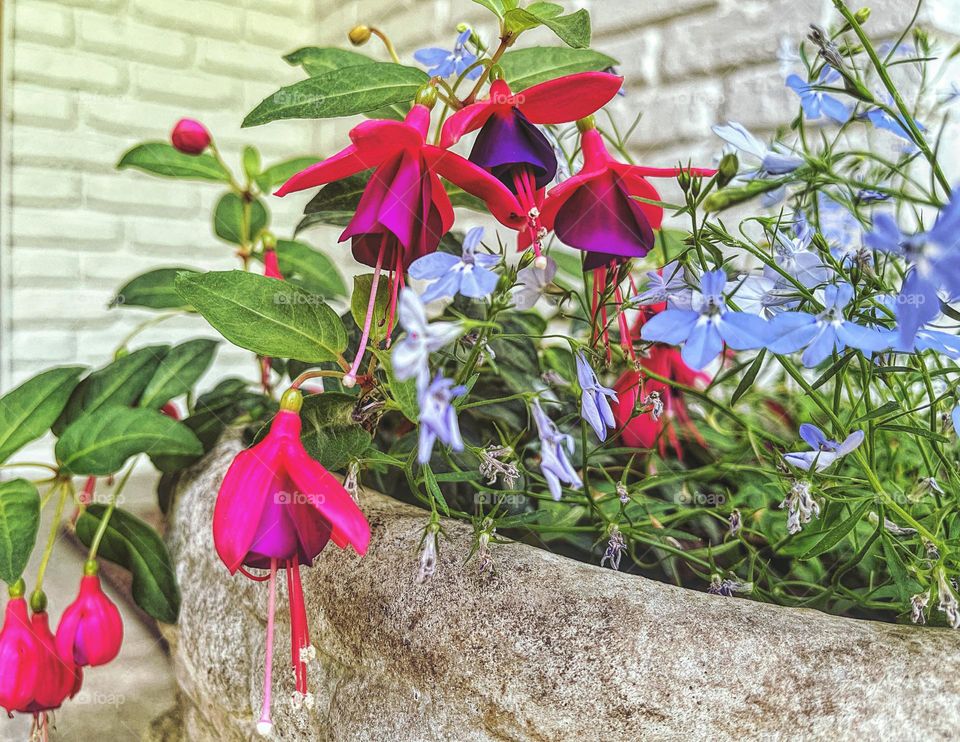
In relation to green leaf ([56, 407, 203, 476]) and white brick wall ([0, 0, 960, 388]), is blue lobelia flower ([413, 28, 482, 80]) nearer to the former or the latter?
green leaf ([56, 407, 203, 476])

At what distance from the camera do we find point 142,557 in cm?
53

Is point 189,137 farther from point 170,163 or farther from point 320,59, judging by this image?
point 320,59

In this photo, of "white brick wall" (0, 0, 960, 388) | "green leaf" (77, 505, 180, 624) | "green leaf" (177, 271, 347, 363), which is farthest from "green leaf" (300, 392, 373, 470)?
"white brick wall" (0, 0, 960, 388)

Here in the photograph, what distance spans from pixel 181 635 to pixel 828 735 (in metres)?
0.41

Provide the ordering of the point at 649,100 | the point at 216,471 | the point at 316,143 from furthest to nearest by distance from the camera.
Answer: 1. the point at 316,143
2. the point at 649,100
3. the point at 216,471

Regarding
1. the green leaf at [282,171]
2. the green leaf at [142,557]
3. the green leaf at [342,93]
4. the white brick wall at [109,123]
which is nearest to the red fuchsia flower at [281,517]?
the green leaf at [342,93]

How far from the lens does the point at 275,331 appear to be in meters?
0.36

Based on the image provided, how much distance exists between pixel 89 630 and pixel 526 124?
39 centimetres

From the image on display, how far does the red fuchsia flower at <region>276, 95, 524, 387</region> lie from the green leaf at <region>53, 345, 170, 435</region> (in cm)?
30

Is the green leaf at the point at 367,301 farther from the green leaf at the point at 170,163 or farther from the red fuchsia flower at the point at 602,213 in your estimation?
the green leaf at the point at 170,163

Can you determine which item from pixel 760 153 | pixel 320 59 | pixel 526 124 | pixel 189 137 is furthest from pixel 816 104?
pixel 189 137

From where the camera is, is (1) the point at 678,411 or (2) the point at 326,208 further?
(1) the point at 678,411

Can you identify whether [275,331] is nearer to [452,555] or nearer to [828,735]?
[452,555]

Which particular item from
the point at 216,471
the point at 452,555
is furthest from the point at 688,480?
the point at 216,471
